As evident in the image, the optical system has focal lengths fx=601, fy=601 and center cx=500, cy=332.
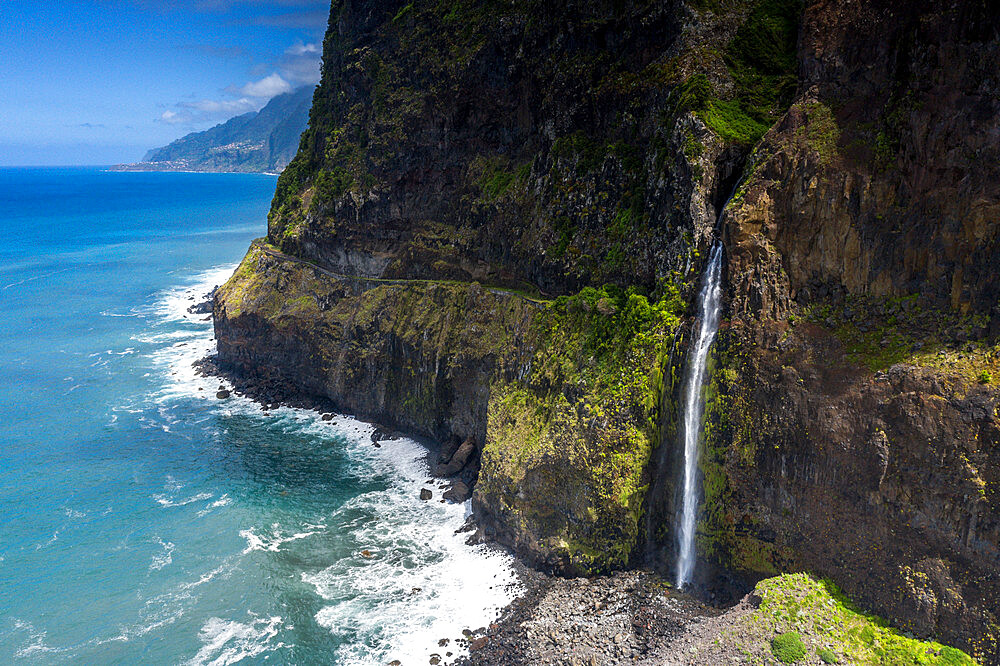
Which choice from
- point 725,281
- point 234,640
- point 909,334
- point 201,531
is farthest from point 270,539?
point 909,334

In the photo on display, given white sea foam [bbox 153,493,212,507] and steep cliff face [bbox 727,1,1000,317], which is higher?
steep cliff face [bbox 727,1,1000,317]

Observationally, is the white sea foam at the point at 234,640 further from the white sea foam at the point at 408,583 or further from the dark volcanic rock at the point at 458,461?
the dark volcanic rock at the point at 458,461

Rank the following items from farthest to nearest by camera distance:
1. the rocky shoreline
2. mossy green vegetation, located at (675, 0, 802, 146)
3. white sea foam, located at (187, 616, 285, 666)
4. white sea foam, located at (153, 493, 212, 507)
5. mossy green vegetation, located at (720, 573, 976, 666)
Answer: white sea foam, located at (153, 493, 212, 507) → mossy green vegetation, located at (675, 0, 802, 146) → white sea foam, located at (187, 616, 285, 666) → the rocky shoreline → mossy green vegetation, located at (720, 573, 976, 666)

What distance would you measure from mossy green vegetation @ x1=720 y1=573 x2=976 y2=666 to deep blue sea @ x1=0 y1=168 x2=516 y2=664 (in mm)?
12743

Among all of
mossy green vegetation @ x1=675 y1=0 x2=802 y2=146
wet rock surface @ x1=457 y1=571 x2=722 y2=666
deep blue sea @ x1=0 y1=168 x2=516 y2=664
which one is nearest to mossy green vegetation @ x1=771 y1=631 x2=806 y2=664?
wet rock surface @ x1=457 y1=571 x2=722 y2=666

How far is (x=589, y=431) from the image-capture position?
3362 centimetres

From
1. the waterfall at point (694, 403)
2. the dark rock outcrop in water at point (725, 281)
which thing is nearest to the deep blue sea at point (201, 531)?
the dark rock outcrop in water at point (725, 281)

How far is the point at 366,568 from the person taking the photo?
3519 centimetres

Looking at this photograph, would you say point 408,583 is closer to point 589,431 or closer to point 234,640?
point 234,640

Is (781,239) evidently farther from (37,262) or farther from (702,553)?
(37,262)

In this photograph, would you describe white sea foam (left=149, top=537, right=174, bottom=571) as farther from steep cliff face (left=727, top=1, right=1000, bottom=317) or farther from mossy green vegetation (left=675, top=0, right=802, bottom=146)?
mossy green vegetation (left=675, top=0, right=802, bottom=146)

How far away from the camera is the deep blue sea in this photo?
3053 centimetres

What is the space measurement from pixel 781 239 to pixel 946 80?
8773 millimetres

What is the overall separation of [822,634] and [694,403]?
1130 cm
